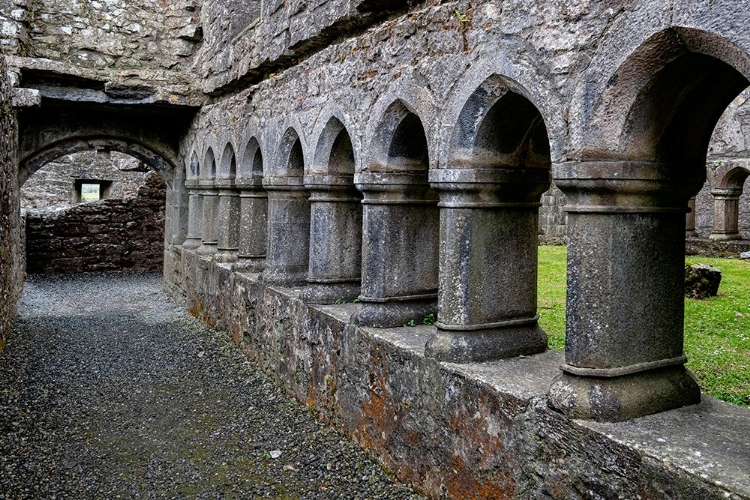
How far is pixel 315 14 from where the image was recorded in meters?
5.64

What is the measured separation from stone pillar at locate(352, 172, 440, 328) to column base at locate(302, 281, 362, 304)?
811 millimetres

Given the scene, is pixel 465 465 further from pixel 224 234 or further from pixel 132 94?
pixel 132 94

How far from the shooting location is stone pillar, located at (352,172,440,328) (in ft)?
15.0

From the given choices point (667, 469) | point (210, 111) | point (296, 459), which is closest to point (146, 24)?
point (210, 111)

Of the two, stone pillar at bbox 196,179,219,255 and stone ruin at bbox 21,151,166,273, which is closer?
stone pillar at bbox 196,179,219,255

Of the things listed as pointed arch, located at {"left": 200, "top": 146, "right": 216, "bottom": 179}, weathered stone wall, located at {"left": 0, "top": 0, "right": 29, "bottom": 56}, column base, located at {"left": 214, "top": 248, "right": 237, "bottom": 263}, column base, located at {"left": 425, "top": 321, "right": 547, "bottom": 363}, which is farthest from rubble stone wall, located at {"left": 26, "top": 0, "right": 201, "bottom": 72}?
Result: column base, located at {"left": 425, "top": 321, "right": 547, "bottom": 363}

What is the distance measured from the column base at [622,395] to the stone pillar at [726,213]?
13.2 m

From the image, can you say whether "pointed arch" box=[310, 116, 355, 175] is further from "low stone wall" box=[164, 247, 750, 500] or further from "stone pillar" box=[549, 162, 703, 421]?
"stone pillar" box=[549, 162, 703, 421]

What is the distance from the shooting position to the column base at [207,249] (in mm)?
9328

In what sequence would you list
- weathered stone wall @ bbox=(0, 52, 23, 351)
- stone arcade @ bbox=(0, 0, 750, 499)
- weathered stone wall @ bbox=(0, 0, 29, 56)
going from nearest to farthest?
stone arcade @ bbox=(0, 0, 750, 499)
weathered stone wall @ bbox=(0, 52, 23, 351)
weathered stone wall @ bbox=(0, 0, 29, 56)

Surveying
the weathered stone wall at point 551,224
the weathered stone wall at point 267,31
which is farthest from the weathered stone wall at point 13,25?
the weathered stone wall at point 551,224

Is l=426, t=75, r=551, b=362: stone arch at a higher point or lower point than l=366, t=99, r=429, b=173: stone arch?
lower

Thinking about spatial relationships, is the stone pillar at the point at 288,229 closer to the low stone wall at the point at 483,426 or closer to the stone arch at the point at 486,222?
the low stone wall at the point at 483,426

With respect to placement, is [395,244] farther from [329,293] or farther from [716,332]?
[716,332]
